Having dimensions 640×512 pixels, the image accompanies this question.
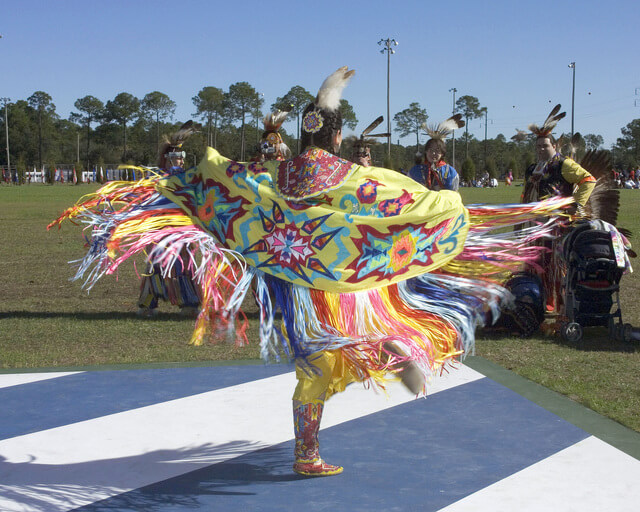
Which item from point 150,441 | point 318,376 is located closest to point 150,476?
point 150,441

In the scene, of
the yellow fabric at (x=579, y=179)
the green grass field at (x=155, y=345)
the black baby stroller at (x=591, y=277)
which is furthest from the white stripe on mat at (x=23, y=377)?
the yellow fabric at (x=579, y=179)

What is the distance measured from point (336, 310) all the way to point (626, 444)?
1.77 m

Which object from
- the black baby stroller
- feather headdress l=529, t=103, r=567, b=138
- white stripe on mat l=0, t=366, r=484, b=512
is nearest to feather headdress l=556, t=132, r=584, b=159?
feather headdress l=529, t=103, r=567, b=138

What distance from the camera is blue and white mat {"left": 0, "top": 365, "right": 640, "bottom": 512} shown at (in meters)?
3.40

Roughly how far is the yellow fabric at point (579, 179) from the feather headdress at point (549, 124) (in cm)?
38

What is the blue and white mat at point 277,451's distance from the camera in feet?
11.2

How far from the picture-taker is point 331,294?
11.7ft

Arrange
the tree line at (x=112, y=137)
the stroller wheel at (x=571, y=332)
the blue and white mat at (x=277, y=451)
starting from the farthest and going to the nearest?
the tree line at (x=112, y=137)
the stroller wheel at (x=571, y=332)
the blue and white mat at (x=277, y=451)

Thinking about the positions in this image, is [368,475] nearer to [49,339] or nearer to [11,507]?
[11,507]

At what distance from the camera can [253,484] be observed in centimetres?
357

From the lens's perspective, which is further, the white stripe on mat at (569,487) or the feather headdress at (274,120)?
the feather headdress at (274,120)

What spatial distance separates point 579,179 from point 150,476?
4807 mm

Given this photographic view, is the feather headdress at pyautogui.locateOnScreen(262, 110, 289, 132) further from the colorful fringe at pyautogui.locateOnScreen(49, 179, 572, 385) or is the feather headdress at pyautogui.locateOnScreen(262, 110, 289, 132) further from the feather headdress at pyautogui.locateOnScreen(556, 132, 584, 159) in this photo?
the feather headdress at pyautogui.locateOnScreen(556, 132, 584, 159)

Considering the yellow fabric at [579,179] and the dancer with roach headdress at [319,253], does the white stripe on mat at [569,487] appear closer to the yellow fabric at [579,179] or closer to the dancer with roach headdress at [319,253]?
the dancer with roach headdress at [319,253]
